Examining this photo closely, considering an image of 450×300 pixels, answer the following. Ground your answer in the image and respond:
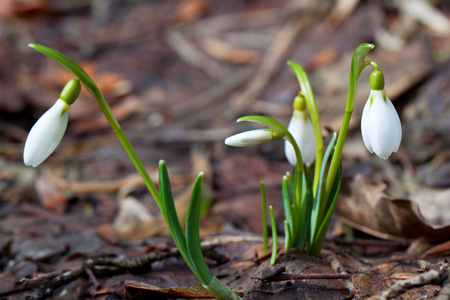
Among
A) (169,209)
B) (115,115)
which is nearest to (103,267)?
(169,209)

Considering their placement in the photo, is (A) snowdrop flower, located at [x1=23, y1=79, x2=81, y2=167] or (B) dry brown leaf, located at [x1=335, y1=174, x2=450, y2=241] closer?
(A) snowdrop flower, located at [x1=23, y1=79, x2=81, y2=167]

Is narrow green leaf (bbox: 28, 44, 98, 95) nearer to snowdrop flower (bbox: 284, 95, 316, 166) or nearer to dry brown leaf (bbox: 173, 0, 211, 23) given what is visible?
snowdrop flower (bbox: 284, 95, 316, 166)

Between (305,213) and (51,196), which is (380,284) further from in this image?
(51,196)

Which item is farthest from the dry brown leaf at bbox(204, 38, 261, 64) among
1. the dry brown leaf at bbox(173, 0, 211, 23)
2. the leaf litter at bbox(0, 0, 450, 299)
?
the dry brown leaf at bbox(173, 0, 211, 23)

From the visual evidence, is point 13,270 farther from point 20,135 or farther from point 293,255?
point 20,135

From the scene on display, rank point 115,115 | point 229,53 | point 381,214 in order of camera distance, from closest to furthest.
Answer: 1. point 381,214
2. point 115,115
3. point 229,53

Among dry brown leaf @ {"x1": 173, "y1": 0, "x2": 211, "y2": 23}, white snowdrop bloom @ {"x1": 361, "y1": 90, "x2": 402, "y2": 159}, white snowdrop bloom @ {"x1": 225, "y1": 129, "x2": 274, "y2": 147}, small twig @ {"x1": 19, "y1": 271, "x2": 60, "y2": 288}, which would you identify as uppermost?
dry brown leaf @ {"x1": 173, "y1": 0, "x2": 211, "y2": 23}

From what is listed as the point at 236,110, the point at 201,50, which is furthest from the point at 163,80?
the point at 236,110

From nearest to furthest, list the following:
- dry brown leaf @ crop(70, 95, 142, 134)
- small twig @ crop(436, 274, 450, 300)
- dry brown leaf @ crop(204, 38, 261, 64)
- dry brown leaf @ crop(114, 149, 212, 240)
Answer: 1. small twig @ crop(436, 274, 450, 300)
2. dry brown leaf @ crop(114, 149, 212, 240)
3. dry brown leaf @ crop(70, 95, 142, 134)
4. dry brown leaf @ crop(204, 38, 261, 64)
